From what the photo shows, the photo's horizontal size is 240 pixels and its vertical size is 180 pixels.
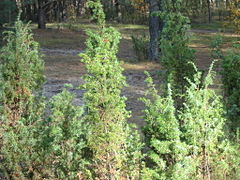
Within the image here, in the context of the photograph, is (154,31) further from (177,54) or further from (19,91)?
(19,91)

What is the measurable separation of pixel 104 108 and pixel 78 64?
37.1 ft

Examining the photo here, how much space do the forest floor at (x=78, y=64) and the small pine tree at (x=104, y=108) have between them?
0.34m

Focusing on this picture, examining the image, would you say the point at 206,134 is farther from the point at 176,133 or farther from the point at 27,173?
the point at 27,173

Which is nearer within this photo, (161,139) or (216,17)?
(161,139)

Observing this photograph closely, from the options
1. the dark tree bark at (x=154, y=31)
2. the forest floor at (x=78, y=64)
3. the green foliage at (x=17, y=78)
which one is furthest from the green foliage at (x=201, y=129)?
the dark tree bark at (x=154, y=31)

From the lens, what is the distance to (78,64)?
1588cm

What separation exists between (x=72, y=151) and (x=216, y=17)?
4125 centimetres

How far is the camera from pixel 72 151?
492 cm

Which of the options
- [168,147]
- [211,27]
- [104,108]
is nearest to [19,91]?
[104,108]

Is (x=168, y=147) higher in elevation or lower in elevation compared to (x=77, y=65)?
higher

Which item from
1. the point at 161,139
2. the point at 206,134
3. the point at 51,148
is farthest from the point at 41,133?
the point at 206,134

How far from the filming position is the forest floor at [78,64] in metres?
10.6

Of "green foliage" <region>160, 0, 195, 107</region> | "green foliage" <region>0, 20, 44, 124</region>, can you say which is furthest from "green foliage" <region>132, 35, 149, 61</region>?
"green foliage" <region>0, 20, 44, 124</region>

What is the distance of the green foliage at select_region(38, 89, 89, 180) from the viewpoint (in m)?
4.82
